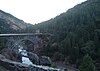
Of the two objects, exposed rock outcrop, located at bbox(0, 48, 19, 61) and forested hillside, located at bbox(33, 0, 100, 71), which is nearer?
exposed rock outcrop, located at bbox(0, 48, 19, 61)

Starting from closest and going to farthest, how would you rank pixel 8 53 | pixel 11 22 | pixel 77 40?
pixel 8 53
pixel 77 40
pixel 11 22

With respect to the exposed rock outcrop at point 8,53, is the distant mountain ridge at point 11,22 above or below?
above

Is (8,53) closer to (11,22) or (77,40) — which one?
(77,40)

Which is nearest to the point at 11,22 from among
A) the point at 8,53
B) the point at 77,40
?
the point at 77,40

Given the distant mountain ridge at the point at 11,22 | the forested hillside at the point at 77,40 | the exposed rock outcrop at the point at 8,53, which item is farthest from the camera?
the distant mountain ridge at the point at 11,22

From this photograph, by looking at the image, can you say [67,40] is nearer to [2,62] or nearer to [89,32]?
[89,32]

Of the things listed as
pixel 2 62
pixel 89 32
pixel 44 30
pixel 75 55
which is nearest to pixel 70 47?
pixel 75 55

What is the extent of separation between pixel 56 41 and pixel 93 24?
1417 cm

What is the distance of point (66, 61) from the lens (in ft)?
233

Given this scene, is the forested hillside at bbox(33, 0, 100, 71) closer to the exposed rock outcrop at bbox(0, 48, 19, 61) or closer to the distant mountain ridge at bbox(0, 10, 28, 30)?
the exposed rock outcrop at bbox(0, 48, 19, 61)

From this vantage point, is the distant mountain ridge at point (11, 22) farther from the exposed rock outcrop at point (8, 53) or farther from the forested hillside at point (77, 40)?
the exposed rock outcrop at point (8, 53)

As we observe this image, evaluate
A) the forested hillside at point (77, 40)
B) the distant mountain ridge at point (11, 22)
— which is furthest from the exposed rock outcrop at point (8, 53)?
the distant mountain ridge at point (11, 22)

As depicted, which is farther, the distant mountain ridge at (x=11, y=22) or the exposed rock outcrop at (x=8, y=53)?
the distant mountain ridge at (x=11, y=22)

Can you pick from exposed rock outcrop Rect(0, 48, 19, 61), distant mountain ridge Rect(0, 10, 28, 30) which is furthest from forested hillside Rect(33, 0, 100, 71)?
distant mountain ridge Rect(0, 10, 28, 30)
